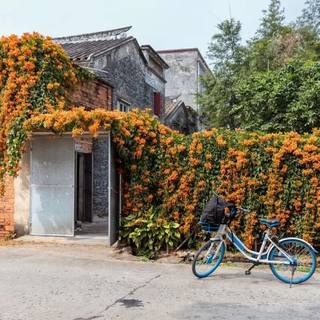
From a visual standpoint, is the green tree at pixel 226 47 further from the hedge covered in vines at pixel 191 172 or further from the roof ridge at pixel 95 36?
the hedge covered in vines at pixel 191 172

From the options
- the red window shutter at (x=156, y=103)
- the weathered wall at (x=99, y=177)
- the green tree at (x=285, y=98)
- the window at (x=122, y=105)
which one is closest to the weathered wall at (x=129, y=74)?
the window at (x=122, y=105)

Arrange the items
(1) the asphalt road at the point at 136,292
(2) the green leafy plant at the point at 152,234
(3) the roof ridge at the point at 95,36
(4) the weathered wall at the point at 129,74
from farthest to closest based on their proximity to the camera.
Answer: (3) the roof ridge at the point at 95,36
(4) the weathered wall at the point at 129,74
(2) the green leafy plant at the point at 152,234
(1) the asphalt road at the point at 136,292

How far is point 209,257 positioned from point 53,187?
4.58 meters

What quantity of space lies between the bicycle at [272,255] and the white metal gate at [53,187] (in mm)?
4086

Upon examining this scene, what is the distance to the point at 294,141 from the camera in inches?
358

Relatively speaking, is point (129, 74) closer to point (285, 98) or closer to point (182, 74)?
point (285, 98)

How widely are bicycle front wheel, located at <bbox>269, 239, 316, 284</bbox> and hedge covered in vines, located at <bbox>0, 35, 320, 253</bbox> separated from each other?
1436 millimetres

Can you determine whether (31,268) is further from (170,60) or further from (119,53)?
(170,60)

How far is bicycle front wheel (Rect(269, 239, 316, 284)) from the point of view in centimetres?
727

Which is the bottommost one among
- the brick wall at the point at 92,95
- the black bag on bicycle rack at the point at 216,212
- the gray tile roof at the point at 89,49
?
the black bag on bicycle rack at the point at 216,212

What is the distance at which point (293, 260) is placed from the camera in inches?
284

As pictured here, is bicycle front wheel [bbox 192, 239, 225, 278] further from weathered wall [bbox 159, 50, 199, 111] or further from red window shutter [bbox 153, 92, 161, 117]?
weathered wall [bbox 159, 50, 199, 111]

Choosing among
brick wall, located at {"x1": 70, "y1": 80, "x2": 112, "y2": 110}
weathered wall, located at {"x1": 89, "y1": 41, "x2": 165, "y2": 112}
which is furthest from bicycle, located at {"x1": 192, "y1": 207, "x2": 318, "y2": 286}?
weathered wall, located at {"x1": 89, "y1": 41, "x2": 165, "y2": 112}

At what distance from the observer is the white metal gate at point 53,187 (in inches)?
420
